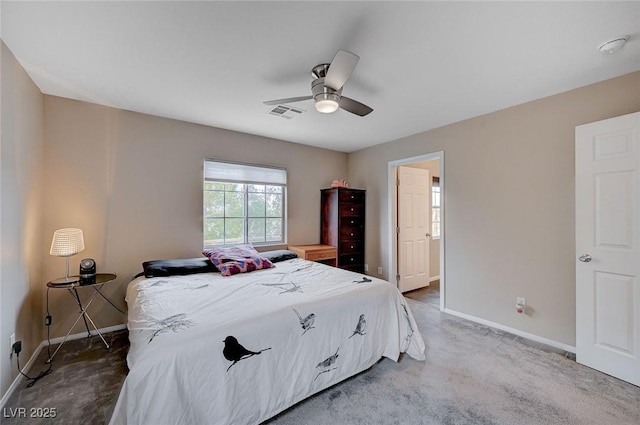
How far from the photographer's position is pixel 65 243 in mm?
2375

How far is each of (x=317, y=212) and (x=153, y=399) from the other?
3527 millimetres

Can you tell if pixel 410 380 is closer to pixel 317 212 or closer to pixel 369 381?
pixel 369 381

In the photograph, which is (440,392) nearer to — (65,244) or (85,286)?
(85,286)

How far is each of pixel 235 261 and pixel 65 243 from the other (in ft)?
4.89

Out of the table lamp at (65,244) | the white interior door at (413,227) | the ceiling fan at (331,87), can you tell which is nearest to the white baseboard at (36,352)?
the table lamp at (65,244)

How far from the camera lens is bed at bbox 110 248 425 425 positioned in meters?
1.29

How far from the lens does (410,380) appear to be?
80.2 inches

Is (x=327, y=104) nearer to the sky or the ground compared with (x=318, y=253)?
nearer to the sky

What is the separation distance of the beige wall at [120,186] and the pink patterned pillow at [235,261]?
591 millimetres

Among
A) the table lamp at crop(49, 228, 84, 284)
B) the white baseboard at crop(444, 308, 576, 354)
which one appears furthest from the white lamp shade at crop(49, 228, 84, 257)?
the white baseboard at crop(444, 308, 576, 354)

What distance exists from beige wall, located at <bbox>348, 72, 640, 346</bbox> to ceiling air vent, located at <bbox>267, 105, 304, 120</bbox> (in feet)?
6.28

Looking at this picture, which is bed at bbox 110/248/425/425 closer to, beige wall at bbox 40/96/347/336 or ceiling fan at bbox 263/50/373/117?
beige wall at bbox 40/96/347/336

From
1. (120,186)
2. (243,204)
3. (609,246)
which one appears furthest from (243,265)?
(609,246)

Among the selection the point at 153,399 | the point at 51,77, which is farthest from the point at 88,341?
the point at 51,77
